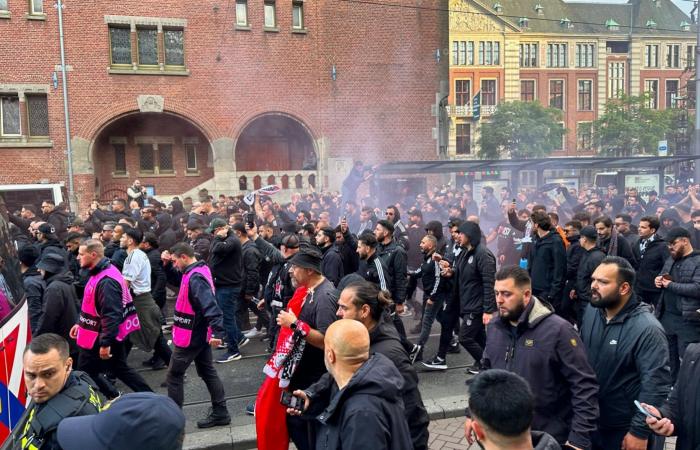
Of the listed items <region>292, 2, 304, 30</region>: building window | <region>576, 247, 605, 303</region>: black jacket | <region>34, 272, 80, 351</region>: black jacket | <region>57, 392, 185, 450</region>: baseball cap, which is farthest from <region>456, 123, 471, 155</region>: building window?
<region>57, 392, 185, 450</region>: baseball cap

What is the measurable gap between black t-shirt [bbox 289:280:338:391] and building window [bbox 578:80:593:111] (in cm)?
5912

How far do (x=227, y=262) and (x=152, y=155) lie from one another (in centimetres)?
1662

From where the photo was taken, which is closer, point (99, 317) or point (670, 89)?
point (99, 317)

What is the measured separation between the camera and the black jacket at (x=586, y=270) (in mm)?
7051

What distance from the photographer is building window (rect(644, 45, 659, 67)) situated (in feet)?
196

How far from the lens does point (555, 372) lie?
346 cm

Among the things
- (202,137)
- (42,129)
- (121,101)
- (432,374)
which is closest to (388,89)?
(202,137)

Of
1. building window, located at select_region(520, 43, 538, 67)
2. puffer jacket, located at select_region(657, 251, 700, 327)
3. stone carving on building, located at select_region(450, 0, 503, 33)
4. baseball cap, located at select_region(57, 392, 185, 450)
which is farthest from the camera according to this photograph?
building window, located at select_region(520, 43, 538, 67)

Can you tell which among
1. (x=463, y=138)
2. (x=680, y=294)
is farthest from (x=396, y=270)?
(x=463, y=138)

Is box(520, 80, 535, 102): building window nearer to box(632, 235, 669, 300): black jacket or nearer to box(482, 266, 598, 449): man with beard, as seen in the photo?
box(632, 235, 669, 300): black jacket

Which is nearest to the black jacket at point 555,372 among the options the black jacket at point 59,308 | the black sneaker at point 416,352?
the black sneaker at point 416,352

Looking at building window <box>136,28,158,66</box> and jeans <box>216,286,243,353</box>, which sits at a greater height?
building window <box>136,28,158,66</box>

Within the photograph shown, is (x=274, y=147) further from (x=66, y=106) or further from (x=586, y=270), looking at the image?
(x=586, y=270)

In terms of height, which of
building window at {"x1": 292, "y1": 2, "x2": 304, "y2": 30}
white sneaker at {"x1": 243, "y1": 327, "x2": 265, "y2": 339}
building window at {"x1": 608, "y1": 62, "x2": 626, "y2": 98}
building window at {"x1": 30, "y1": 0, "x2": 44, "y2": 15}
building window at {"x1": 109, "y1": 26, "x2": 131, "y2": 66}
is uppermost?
building window at {"x1": 608, "y1": 62, "x2": 626, "y2": 98}
